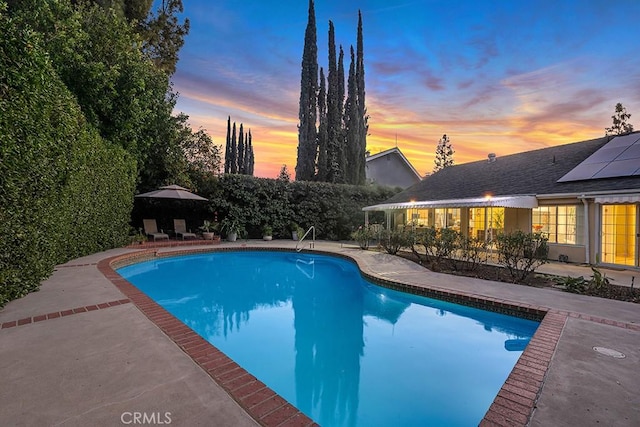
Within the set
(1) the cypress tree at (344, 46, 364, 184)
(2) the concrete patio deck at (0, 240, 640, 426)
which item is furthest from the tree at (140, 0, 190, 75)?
(2) the concrete patio deck at (0, 240, 640, 426)

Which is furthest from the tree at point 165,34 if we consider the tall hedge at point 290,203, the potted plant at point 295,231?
the potted plant at point 295,231

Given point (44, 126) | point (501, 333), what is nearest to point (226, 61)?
point (44, 126)

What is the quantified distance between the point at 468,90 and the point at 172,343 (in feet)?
71.7

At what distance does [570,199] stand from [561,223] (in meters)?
1.19

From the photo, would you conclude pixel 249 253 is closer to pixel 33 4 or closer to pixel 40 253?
pixel 40 253

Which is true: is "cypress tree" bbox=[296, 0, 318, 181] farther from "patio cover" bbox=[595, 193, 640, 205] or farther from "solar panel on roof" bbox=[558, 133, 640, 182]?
"patio cover" bbox=[595, 193, 640, 205]

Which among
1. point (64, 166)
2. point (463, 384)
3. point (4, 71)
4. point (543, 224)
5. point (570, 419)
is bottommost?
point (463, 384)

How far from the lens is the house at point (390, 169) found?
111 ft

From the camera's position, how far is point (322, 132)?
3164 centimetres

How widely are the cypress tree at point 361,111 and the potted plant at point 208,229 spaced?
50.0 ft

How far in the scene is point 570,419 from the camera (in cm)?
320

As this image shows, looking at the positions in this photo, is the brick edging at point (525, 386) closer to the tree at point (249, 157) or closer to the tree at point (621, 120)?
the tree at point (621, 120)

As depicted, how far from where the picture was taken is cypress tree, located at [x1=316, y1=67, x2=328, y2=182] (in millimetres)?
30984

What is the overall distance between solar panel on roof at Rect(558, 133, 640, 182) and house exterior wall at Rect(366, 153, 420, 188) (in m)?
19.1
